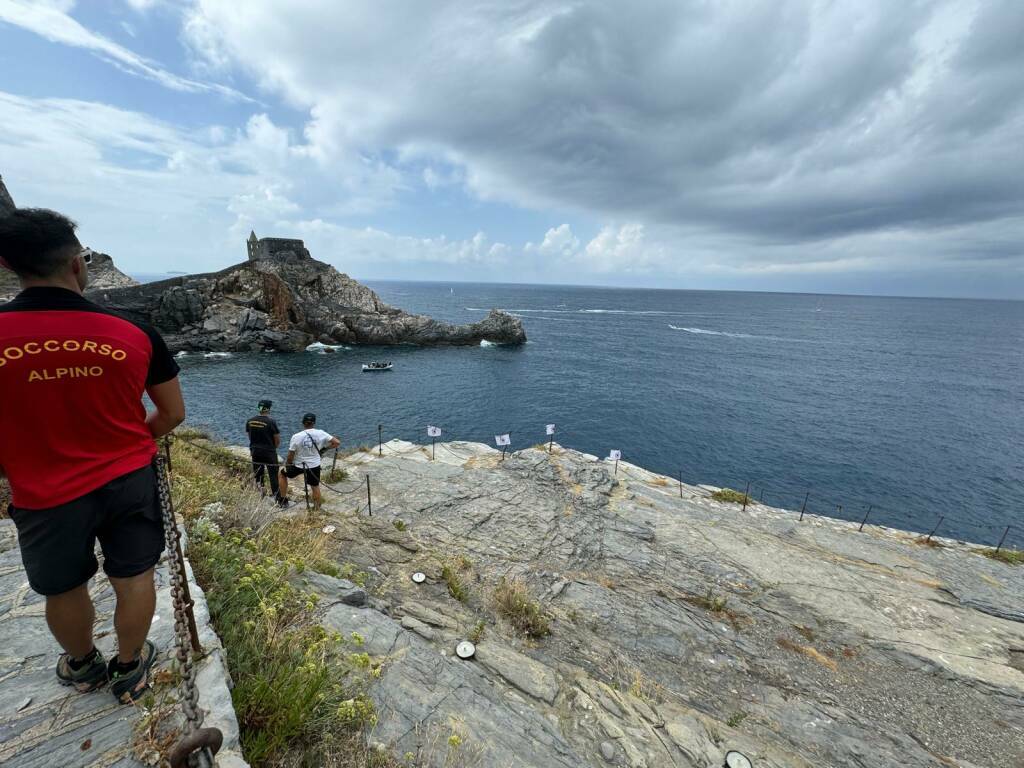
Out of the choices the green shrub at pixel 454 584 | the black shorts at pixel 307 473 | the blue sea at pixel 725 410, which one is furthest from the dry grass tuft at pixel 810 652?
the blue sea at pixel 725 410

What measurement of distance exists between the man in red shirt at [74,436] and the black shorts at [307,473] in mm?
7845

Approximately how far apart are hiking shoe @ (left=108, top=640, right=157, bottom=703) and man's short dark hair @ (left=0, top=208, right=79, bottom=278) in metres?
2.47

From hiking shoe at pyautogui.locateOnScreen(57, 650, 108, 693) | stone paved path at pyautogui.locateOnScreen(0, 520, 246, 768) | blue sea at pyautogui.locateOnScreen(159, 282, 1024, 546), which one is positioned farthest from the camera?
blue sea at pyautogui.locateOnScreen(159, 282, 1024, 546)

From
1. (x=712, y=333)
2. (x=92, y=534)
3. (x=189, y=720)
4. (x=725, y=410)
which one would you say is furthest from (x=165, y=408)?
(x=712, y=333)

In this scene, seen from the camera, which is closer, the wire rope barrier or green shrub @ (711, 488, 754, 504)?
green shrub @ (711, 488, 754, 504)

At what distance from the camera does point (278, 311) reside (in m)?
66.9

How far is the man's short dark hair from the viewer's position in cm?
223

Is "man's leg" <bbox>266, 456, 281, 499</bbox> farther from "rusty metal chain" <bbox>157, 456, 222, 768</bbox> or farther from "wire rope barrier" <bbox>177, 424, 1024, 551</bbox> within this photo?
"rusty metal chain" <bbox>157, 456, 222, 768</bbox>

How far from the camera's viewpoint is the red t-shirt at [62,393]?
7.11 ft

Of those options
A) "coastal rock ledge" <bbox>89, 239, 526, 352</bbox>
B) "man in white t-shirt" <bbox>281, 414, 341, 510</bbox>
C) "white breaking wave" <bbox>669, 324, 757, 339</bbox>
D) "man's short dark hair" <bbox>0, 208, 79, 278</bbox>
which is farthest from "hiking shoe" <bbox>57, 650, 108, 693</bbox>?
"white breaking wave" <bbox>669, 324, 757, 339</bbox>

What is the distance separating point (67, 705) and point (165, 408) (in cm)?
199

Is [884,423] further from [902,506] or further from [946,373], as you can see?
[946,373]

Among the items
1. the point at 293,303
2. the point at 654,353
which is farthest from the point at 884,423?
the point at 293,303

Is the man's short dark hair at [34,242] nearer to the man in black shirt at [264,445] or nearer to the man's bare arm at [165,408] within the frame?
the man's bare arm at [165,408]
